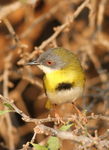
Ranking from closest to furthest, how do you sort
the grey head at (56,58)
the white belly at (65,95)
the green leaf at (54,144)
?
the green leaf at (54,144) < the white belly at (65,95) < the grey head at (56,58)

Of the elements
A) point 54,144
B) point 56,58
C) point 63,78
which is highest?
point 56,58

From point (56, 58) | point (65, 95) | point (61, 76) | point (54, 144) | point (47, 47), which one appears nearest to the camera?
point (54, 144)

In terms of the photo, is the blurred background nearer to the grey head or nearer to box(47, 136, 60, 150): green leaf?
the grey head

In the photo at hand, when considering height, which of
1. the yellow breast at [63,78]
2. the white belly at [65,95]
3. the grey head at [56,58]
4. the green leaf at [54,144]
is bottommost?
the green leaf at [54,144]

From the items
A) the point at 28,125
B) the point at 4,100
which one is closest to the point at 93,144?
the point at 4,100

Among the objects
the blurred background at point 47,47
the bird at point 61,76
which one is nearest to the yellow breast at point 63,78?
the bird at point 61,76

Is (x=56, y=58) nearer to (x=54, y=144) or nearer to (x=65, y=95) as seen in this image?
(x=65, y=95)

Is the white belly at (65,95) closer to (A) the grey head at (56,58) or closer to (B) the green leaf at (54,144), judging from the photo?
(A) the grey head at (56,58)

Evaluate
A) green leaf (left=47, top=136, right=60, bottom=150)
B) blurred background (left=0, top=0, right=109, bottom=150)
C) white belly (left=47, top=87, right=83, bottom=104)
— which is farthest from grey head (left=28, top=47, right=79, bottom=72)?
green leaf (left=47, top=136, right=60, bottom=150)

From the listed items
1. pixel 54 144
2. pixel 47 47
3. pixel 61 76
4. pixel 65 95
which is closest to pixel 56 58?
pixel 61 76
